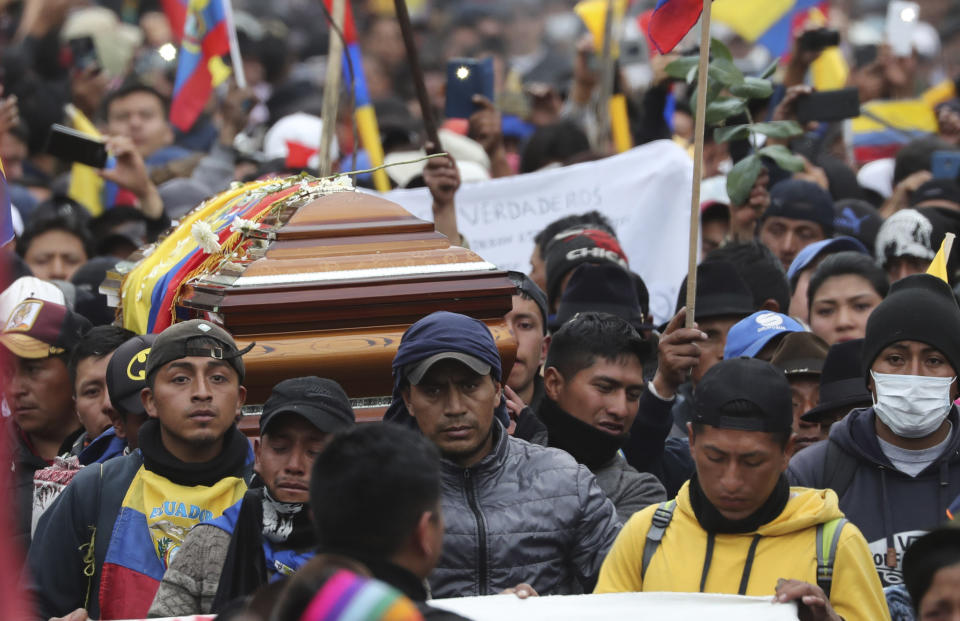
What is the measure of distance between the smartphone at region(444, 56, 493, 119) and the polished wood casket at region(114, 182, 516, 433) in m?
3.88

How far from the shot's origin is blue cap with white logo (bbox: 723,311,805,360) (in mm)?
6422

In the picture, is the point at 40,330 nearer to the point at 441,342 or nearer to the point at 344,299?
the point at 344,299

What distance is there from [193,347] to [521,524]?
1.17 m

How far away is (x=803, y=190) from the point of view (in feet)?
27.1

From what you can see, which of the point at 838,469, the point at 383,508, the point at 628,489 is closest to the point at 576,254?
the point at 628,489

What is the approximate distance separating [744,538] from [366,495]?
146cm

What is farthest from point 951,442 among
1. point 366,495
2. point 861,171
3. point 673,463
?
point 861,171

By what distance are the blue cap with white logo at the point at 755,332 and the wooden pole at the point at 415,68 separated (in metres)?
1.51

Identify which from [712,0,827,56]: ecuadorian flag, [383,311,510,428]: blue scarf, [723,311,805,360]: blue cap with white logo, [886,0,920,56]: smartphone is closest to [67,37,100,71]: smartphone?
[712,0,827,56]: ecuadorian flag

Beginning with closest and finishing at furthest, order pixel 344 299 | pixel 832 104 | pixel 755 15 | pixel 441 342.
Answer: pixel 441 342, pixel 344 299, pixel 832 104, pixel 755 15

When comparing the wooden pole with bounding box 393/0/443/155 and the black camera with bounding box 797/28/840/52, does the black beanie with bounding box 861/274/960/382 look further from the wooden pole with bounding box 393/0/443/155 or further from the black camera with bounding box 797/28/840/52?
the black camera with bounding box 797/28/840/52

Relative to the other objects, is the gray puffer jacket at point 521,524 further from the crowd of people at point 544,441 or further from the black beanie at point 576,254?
the black beanie at point 576,254

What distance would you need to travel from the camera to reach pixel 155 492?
16.2 ft

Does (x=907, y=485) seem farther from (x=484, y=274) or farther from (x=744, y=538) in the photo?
(x=484, y=274)
